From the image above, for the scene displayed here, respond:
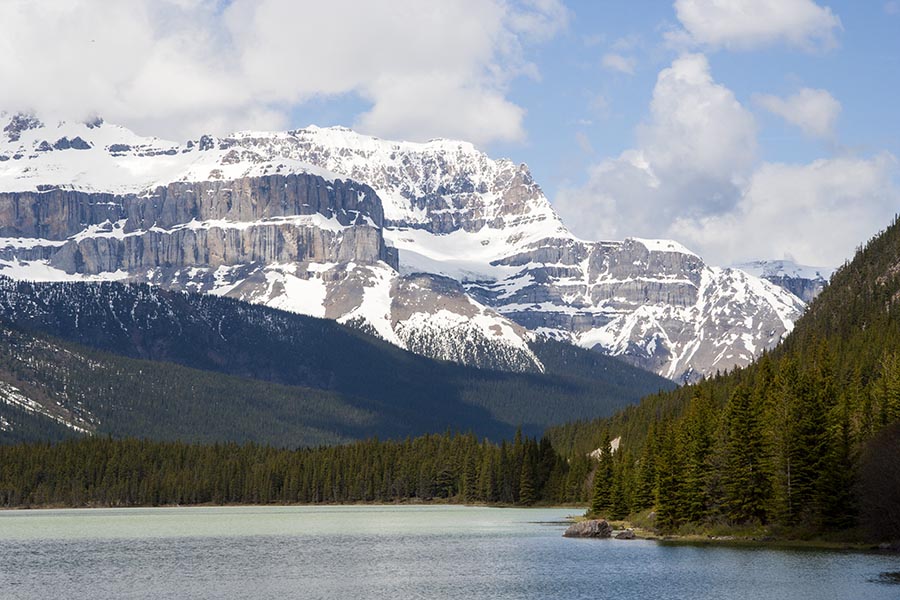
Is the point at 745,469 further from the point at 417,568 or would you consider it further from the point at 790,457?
the point at 417,568

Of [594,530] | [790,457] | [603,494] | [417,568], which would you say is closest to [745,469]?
[790,457]

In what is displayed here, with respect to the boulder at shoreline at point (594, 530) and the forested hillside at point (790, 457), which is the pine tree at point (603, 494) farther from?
the boulder at shoreline at point (594, 530)

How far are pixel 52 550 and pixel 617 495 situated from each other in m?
65.3

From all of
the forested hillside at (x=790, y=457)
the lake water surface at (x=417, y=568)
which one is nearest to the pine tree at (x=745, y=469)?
the forested hillside at (x=790, y=457)

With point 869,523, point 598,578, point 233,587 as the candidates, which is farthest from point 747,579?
point 233,587

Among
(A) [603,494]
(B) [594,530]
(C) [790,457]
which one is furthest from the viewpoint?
(A) [603,494]

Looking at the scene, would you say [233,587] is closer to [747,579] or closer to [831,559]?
[747,579]

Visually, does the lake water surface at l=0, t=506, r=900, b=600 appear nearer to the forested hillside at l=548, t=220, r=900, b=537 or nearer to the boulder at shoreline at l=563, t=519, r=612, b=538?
the boulder at shoreline at l=563, t=519, r=612, b=538

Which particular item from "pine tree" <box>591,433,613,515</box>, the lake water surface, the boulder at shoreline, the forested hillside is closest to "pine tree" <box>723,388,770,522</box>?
the forested hillside

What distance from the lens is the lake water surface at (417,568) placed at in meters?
95.5

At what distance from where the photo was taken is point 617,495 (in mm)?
166500

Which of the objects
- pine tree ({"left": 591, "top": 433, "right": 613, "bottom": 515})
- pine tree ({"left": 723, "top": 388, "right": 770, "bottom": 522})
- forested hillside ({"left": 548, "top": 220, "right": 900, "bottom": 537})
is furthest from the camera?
pine tree ({"left": 591, "top": 433, "right": 613, "bottom": 515})

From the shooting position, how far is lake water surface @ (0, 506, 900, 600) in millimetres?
95500

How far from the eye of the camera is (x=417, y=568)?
114375 millimetres
